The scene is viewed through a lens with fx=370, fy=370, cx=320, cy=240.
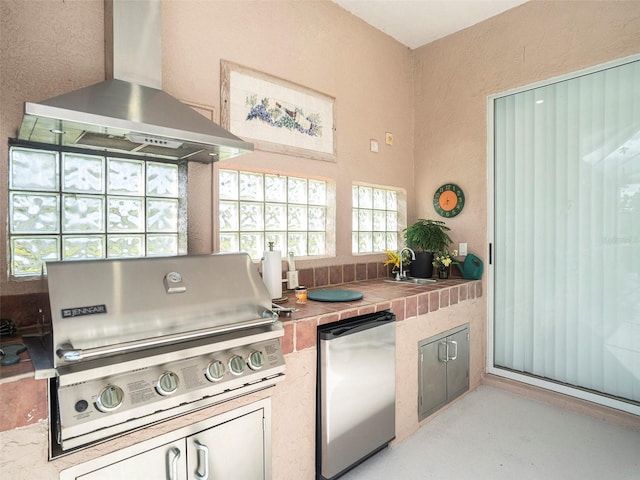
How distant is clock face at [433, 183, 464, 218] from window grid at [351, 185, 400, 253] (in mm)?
401

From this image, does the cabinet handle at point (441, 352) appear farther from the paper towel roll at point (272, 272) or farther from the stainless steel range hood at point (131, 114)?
the stainless steel range hood at point (131, 114)

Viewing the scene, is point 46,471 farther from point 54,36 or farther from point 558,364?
point 558,364

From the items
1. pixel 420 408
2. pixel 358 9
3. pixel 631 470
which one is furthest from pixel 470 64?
pixel 631 470

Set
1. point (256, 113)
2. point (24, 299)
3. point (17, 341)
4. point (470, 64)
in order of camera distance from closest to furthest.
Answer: point (17, 341)
point (24, 299)
point (256, 113)
point (470, 64)

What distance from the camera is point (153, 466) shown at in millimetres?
1339

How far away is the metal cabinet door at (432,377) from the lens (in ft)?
8.46

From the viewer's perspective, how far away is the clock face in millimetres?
3449

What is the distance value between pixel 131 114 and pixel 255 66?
4.19ft

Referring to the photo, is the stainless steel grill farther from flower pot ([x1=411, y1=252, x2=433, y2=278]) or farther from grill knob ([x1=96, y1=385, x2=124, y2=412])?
flower pot ([x1=411, y1=252, x2=433, y2=278])

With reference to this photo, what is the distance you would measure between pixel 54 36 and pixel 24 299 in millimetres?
1246

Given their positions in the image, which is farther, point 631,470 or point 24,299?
point 631,470

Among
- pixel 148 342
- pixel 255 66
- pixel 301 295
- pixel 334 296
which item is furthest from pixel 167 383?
pixel 255 66

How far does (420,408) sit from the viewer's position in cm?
257

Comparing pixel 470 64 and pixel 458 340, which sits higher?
pixel 470 64
